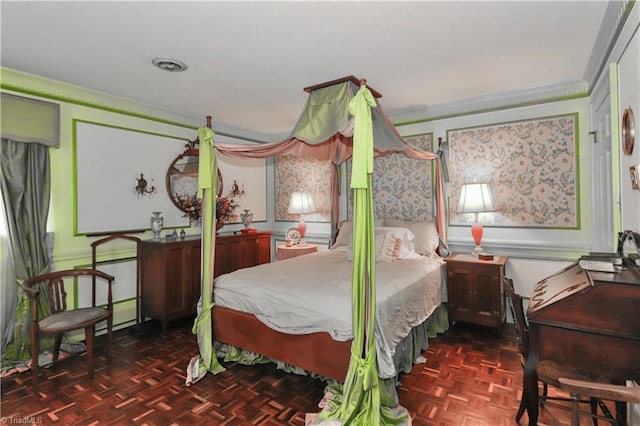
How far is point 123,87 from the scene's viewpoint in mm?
3578

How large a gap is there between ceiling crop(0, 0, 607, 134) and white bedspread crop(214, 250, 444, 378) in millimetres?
1895

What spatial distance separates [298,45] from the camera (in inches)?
103

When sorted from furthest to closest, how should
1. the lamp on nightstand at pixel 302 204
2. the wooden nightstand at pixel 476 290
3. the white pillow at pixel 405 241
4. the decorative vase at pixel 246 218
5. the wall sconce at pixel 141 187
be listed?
the decorative vase at pixel 246 218, the lamp on nightstand at pixel 302 204, the wall sconce at pixel 141 187, the white pillow at pixel 405 241, the wooden nightstand at pixel 476 290

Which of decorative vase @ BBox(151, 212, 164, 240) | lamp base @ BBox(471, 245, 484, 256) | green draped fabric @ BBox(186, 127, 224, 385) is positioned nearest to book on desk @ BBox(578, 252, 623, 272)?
lamp base @ BBox(471, 245, 484, 256)

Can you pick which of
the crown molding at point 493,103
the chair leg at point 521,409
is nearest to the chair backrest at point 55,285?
the chair leg at point 521,409

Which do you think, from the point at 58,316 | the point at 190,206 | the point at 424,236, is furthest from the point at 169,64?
the point at 424,236

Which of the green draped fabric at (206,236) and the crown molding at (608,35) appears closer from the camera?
the crown molding at (608,35)

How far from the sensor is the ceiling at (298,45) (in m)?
2.18

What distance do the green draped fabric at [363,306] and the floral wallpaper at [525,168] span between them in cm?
242

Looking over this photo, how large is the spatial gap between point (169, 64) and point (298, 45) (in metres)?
1.22

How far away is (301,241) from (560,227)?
11.3 feet

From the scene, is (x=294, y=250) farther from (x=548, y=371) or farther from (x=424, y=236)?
(x=548, y=371)

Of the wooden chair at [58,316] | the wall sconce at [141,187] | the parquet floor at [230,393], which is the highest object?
the wall sconce at [141,187]

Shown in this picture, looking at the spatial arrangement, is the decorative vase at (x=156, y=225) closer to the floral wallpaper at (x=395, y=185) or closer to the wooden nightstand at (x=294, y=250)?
the wooden nightstand at (x=294, y=250)
